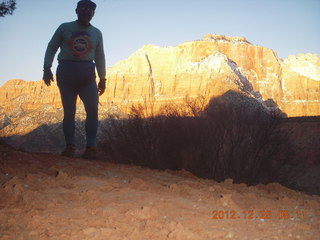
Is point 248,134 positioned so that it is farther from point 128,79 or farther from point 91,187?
point 128,79

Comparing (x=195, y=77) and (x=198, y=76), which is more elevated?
(x=198, y=76)

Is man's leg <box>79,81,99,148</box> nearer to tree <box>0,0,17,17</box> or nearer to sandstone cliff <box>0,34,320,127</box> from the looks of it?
tree <box>0,0,17,17</box>

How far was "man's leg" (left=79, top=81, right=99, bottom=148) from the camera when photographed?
5109mm

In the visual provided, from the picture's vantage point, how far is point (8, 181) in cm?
284

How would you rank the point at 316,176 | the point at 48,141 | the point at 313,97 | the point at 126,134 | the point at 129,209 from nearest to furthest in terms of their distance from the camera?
the point at 129,209 < the point at 126,134 < the point at 316,176 < the point at 48,141 < the point at 313,97

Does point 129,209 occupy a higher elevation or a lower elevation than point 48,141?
higher

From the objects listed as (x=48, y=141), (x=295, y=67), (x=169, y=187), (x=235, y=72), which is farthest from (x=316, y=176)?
(x=295, y=67)

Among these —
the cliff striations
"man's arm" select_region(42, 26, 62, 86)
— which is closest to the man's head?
"man's arm" select_region(42, 26, 62, 86)

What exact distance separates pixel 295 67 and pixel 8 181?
113224 mm

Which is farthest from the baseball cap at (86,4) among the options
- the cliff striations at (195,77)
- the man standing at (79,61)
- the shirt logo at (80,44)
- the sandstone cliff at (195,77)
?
the sandstone cliff at (195,77)
